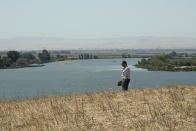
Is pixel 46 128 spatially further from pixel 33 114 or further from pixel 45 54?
pixel 45 54

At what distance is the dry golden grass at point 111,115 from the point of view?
303 inches

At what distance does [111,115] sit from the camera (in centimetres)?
902

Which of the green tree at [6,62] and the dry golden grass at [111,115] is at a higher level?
the dry golden grass at [111,115]

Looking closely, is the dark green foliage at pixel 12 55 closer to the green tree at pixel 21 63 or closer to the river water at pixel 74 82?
Answer: the green tree at pixel 21 63

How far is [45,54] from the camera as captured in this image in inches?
7032

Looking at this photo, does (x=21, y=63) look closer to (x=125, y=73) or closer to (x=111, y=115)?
(x=125, y=73)

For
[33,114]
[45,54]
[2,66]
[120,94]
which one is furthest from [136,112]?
[45,54]

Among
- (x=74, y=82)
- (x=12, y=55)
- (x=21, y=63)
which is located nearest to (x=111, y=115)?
(x=74, y=82)

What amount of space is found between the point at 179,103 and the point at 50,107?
3.90 m

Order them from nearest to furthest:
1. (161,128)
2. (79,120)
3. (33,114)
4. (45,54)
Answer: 1. (161,128)
2. (79,120)
3. (33,114)
4. (45,54)

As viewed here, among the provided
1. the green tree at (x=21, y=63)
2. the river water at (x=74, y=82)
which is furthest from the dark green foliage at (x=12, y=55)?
the river water at (x=74, y=82)

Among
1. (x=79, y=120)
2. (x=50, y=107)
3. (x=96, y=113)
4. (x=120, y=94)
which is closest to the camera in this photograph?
(x=79, y=120)

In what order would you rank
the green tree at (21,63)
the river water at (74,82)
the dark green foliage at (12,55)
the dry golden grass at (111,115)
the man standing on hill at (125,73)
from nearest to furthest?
the dry golden grass at (111,115) → the man standing on hill at (125,73) → the river water at (74,82) → the green tree at (21,63) → the dark green foliage at (12,55)

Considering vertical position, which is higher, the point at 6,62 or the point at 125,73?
the point at 125,73
